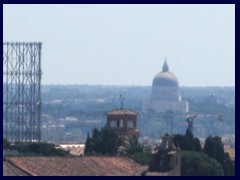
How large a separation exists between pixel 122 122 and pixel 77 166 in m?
15.5

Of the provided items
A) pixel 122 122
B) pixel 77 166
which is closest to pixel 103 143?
pixel 122 122

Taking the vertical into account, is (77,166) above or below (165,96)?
below

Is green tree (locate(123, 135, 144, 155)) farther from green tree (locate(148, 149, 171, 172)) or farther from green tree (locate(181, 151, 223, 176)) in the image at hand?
green tree (locate(148, 149, 171, 172))

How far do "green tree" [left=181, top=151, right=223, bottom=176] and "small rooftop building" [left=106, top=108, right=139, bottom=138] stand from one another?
33.6ft

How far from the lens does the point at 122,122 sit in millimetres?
44188

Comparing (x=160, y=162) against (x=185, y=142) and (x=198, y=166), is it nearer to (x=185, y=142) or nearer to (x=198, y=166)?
(x=198, y=166)

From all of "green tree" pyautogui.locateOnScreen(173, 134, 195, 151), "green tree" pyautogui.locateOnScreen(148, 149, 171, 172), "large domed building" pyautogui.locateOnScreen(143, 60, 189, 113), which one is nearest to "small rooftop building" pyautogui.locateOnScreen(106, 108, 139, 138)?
"green tree" pyautogui.locateOnScreen(173, 134, 195, 151)

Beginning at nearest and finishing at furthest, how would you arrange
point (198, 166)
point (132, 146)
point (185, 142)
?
point (198, 166) → point (185, 142) → point (132, 146)

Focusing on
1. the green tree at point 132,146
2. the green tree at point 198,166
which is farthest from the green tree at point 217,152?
the green tree at point 132,146

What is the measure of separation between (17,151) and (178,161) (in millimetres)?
6279

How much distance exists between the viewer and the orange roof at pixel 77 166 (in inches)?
1067

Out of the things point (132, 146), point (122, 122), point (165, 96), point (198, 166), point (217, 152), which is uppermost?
point (165, 96)

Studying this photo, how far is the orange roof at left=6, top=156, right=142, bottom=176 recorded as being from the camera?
2711 centimetres
